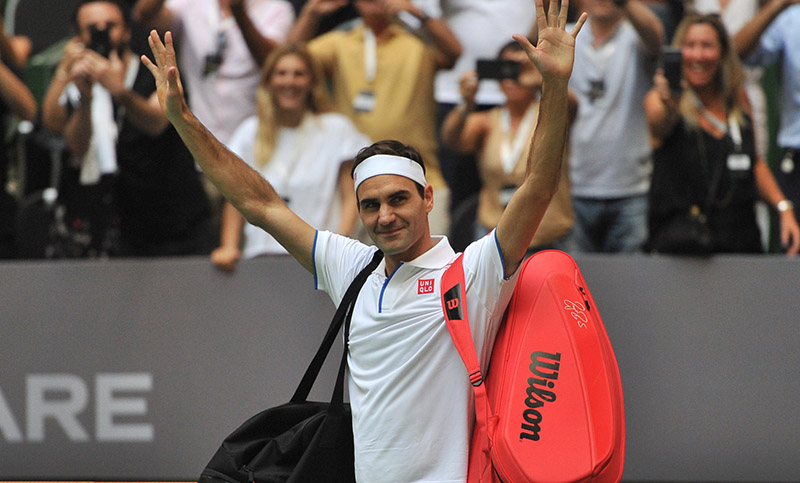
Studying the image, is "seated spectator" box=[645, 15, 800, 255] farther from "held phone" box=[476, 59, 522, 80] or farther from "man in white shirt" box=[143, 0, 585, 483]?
"man in white shirt" box=[143, 0, 585, 483]

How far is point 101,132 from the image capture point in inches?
249

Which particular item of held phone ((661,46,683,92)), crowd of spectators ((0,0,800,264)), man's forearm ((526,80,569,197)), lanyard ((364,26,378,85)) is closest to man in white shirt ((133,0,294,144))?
crowd of spectators ((0,0,800,264))

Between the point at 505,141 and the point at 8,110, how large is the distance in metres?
3.07

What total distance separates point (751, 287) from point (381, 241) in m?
3.05

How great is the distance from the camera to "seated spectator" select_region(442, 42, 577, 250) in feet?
19.5

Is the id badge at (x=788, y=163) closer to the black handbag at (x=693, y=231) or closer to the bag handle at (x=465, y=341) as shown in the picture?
the black handbag at (x=693, y=231)

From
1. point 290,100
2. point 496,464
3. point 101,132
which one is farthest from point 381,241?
Result: point 101,132

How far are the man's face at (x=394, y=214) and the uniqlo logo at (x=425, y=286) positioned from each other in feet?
0.40

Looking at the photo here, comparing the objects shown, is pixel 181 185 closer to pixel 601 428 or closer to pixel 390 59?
pixel 390 59

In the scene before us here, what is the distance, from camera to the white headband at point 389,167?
3.44 meters

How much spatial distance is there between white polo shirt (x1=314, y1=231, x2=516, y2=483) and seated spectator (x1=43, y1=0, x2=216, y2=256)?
305 cm

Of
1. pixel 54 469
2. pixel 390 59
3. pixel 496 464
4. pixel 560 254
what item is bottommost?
pixel 54 469

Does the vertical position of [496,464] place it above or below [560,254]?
below

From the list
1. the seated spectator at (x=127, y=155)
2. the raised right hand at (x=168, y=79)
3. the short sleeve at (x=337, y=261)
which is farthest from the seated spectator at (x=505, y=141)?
the raised right hand at (x=168, y=79)
